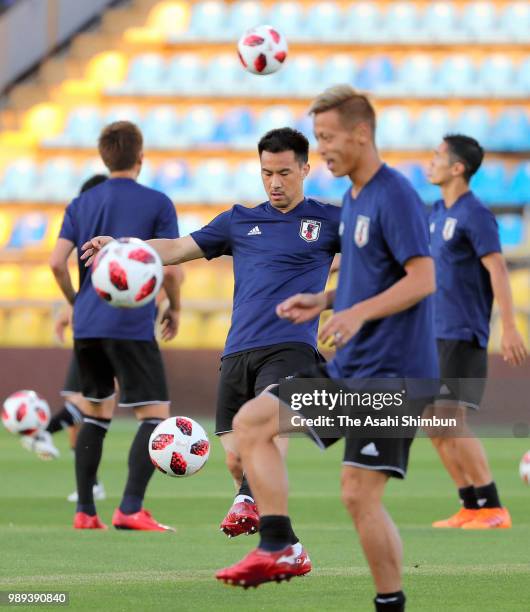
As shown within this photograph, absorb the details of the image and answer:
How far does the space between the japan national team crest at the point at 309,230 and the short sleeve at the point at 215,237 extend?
0.37 meters

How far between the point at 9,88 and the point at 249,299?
717 inches

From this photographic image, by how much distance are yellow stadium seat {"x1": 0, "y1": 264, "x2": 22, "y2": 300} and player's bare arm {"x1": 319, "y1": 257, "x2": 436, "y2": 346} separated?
52.6 feet

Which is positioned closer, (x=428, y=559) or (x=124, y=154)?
(x=428, y=559)

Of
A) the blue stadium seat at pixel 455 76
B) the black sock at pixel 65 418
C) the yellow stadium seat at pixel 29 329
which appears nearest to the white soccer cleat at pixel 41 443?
the black sock at pixel 65 418

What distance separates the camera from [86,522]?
29.1ft

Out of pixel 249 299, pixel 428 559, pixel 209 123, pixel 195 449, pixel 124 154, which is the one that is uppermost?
pixel 209 123

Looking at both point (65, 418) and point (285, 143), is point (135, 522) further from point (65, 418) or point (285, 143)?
point (65, 418)

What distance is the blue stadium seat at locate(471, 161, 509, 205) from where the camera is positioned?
814 inches

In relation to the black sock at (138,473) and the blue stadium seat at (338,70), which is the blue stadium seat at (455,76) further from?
the black sock at (138,473)

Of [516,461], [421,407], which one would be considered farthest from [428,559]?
[516,461]

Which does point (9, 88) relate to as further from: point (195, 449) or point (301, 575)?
point (301, 575)

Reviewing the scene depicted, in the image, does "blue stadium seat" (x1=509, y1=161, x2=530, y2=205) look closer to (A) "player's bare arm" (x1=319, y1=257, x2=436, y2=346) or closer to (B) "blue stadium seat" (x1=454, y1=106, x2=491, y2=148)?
(B) "blue stadium seat" (x1=454, y1=106, x2=491, y2=148)

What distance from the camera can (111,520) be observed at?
942 cm

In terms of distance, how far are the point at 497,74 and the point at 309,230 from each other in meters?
15.9
